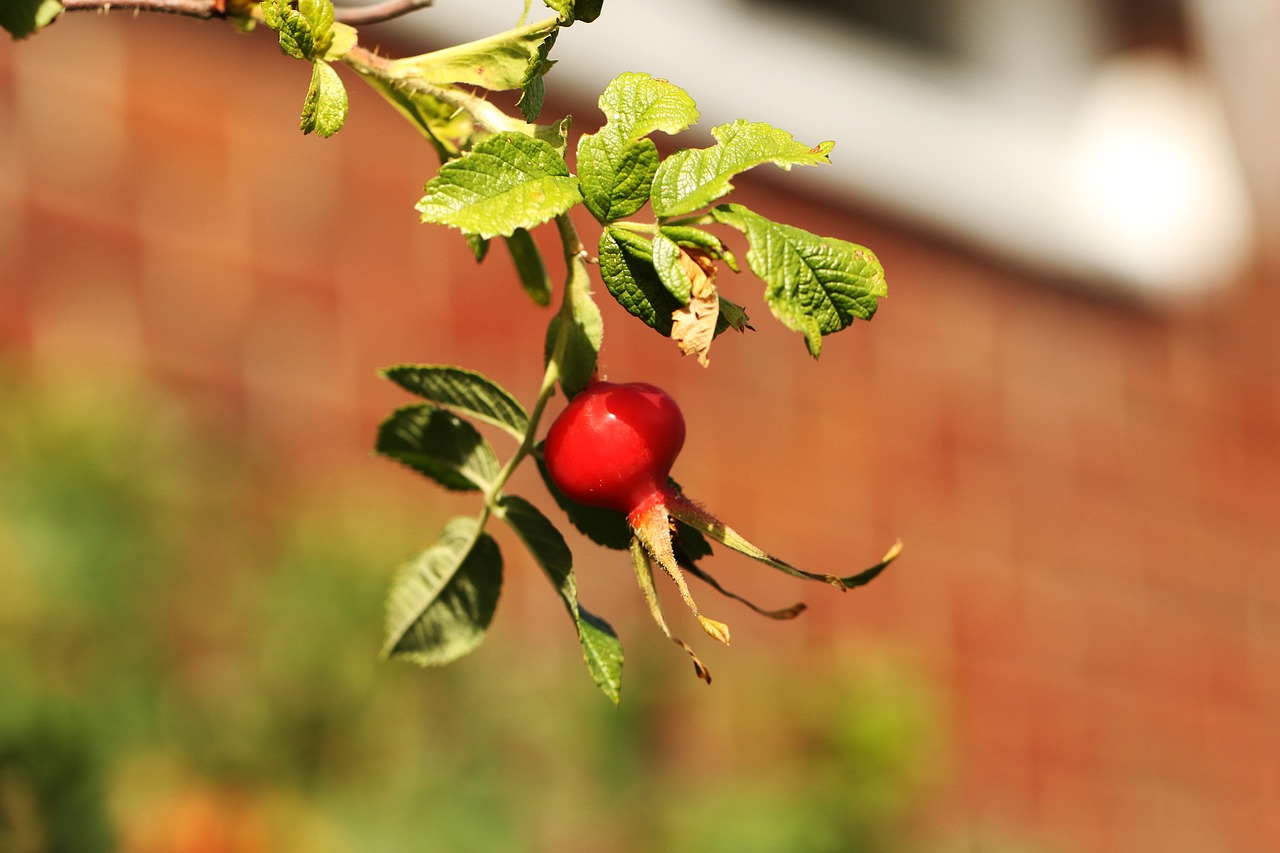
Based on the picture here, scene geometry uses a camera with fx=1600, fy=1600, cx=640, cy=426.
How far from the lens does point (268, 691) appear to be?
1786 mm

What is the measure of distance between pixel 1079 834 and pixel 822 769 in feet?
4.28

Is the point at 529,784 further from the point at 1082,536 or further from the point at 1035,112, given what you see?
the point at 1035,112

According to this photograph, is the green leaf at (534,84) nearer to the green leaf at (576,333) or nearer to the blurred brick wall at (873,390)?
the green leaf at (576,333)

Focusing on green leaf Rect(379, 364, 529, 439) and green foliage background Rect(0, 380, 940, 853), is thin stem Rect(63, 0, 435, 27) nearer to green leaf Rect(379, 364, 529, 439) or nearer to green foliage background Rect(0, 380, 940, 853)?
green leaf Rect(379, 364, 529, 439)

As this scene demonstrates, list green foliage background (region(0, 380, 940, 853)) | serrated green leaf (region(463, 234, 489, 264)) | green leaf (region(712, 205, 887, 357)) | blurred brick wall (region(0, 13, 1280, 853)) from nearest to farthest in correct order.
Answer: green leaf (region(712, 205, 887, 357)), serrated green leaf (region(463, 234, 489, 264)), green foliage background (region(0, 380, 940, 853)), blurred brick wall (region(0, 13, 1280, 853))

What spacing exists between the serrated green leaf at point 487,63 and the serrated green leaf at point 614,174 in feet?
0.17

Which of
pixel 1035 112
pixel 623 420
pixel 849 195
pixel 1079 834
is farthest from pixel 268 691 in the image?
pixel 1035 112

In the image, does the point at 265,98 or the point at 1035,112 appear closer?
the point at 265,98

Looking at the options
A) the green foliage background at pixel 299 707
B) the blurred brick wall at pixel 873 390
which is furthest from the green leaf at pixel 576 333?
the blurred brick wall at pixel 873 390

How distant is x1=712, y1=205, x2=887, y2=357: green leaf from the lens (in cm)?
46

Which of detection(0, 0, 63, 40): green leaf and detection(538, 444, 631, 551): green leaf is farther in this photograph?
detection(538, 444, 631, 551): green leaf

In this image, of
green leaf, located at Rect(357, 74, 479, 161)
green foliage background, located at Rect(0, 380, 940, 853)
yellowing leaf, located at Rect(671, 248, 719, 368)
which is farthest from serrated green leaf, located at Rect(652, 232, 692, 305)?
green foliage background, located at Rect(0, 380, 940, 853)

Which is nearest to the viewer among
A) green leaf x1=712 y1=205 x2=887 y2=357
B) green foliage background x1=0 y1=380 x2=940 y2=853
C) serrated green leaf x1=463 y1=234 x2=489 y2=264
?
green leaf x1=712 y1=205 x2=887 y2=357

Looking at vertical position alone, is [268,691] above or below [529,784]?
above
